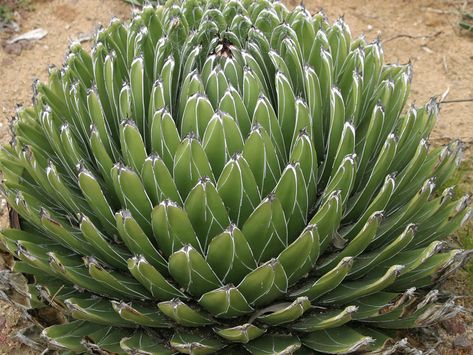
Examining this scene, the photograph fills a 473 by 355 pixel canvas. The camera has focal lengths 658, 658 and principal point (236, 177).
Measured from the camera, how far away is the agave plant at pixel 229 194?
2205mm

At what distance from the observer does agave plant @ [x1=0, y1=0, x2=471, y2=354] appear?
2.21 meters


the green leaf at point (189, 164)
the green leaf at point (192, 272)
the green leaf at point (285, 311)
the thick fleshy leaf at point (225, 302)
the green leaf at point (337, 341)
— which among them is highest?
the green leaf at point (189, 164)

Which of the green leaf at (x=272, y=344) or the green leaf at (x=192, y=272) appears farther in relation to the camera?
the green leaf at (x=272, y=344)

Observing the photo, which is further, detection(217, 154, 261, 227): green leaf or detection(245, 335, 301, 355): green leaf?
detection(245, 335, 301, 355): green leaf

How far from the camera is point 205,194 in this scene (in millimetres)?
2146

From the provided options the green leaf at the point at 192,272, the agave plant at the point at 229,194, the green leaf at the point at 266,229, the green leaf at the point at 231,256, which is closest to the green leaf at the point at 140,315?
the agave plant at the point at 229,194

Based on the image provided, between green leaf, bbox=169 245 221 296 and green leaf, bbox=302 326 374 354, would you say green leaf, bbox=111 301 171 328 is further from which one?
green leaf, bbox=302 326 374 354

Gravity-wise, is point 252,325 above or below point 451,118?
above

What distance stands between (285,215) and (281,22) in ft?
2.93

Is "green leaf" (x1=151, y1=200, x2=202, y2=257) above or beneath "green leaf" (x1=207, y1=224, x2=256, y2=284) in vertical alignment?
above

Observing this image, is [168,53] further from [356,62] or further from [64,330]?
[64,330]

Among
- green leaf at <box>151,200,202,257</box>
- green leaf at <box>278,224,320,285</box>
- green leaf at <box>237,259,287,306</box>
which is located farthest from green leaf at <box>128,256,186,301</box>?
green leaf at <box>278,224,320,285</box>

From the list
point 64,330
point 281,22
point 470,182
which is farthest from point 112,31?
point 470,182

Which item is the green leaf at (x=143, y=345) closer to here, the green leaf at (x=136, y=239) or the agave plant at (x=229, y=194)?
the agave plant at (x=229, y=194)
